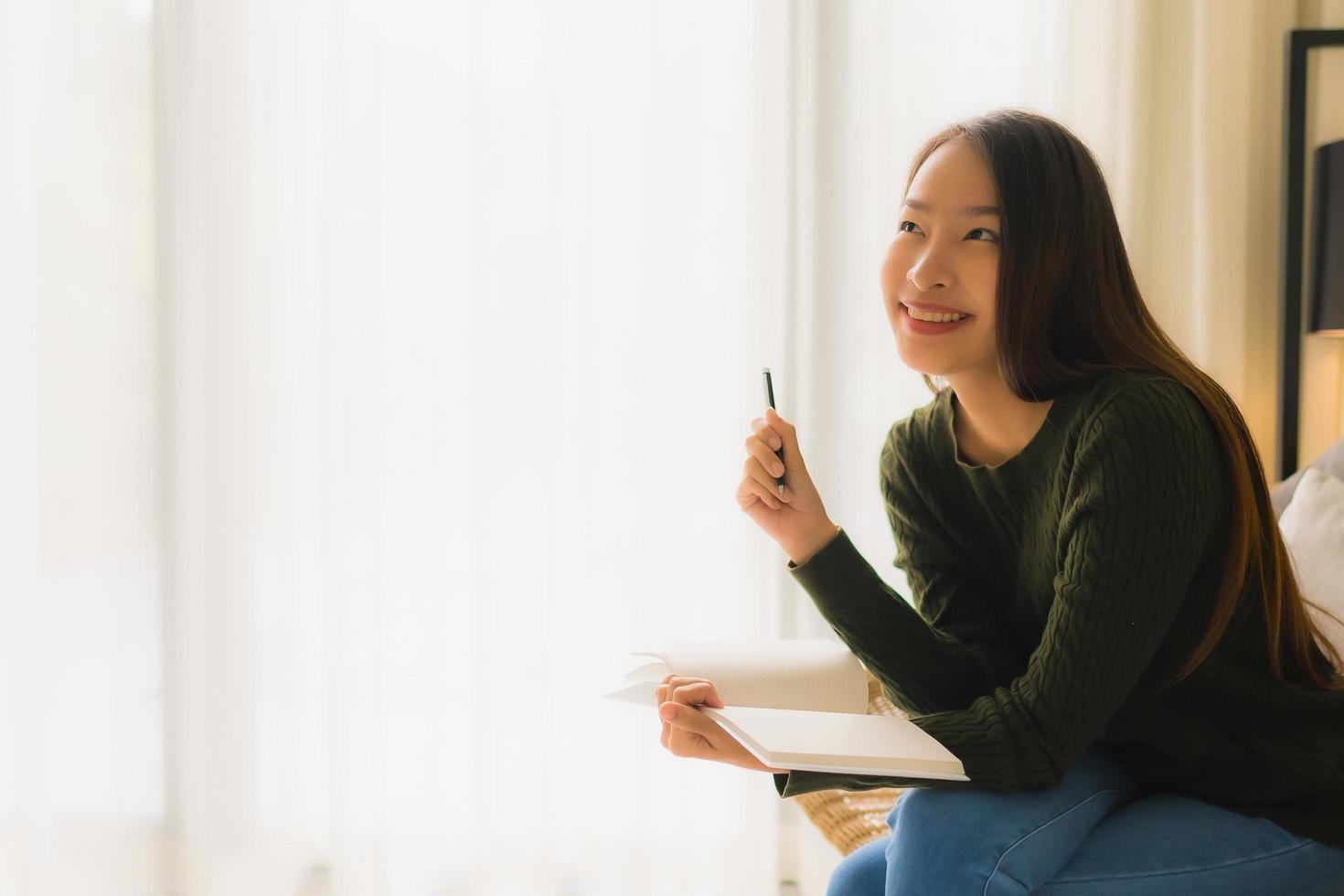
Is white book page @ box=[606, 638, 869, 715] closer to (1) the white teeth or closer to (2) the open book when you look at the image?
(2) the open book

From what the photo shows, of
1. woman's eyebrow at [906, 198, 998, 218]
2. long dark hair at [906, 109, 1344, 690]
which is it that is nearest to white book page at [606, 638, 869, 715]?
long dark hair at [906, 109, 1344, 690]

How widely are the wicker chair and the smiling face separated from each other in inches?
16.6

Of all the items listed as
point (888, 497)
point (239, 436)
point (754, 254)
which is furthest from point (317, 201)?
point (888, 497)

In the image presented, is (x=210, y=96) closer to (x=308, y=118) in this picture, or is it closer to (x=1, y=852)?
(x=308, y=118)

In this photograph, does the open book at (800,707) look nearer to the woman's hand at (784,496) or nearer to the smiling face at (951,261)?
the woman's hand at (784,496)

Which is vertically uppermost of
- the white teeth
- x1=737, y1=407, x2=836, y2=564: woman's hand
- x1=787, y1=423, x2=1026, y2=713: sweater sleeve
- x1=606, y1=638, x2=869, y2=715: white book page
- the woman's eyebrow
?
Result: the woman's eyebrow

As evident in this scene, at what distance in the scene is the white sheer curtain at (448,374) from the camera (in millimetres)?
1806

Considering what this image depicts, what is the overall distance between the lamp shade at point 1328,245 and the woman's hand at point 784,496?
996 mm

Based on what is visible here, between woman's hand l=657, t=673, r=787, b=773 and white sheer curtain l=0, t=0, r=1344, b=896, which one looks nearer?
woman's hand l=657, t=673, r=787, b=773

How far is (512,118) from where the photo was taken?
1.82 m

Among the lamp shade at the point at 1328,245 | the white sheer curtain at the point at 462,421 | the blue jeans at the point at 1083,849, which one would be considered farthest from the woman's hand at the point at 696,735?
the lamp shade at the point at 1328,245

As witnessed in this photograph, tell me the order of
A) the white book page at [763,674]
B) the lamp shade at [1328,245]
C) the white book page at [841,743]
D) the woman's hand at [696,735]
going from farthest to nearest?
the lamp shade at [1328,245], the white book page at [763,674], the woman's hand at [696,735], the white book page at [841,743]

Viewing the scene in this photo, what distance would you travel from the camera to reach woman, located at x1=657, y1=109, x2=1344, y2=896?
0.88 meters

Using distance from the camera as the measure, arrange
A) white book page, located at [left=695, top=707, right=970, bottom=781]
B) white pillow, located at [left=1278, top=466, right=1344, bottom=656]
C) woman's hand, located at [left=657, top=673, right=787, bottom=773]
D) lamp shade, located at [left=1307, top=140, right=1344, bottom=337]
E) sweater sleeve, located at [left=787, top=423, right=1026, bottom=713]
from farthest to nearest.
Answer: lamp shade, located at [left=1307, top=140, right=1344, bottom=337]
white pillow, located at [left=1278, top=466, right=1344, bottom=656]
sweater sleeve, located at [left=787, top=423, right=1026, bottom=713]
woman's hand, located at [left=657, top=673, right=787, bottom=773]
white book page, located at [left=695, top=707, right=970, bottom=781]
